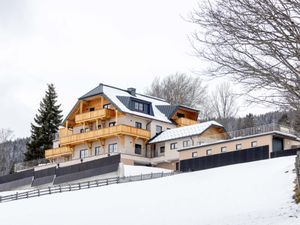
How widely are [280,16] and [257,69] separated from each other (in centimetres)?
158

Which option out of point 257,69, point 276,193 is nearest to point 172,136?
point 276,193

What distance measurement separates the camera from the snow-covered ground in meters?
22.8

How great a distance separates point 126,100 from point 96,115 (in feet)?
11.2

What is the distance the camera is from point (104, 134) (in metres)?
57.7

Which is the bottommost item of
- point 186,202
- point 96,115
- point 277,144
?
point 186,202

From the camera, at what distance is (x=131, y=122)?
59000mm

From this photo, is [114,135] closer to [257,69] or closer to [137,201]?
[137,201]

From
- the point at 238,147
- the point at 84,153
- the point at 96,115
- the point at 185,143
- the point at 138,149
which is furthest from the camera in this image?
the point at 84,153

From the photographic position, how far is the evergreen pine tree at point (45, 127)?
7162 centimetres

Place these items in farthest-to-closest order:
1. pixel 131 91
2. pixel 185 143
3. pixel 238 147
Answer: pixel 131 91 < pixel 185 143 < pixel 238 147

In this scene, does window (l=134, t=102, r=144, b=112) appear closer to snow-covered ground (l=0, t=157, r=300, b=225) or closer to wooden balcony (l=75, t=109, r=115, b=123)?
wooden balcony (l=75, t=109, r=115, b=123)

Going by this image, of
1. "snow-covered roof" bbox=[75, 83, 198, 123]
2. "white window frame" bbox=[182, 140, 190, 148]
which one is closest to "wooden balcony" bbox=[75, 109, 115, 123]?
"snow-covered roof" bbox=[75, 83, 198, 123]

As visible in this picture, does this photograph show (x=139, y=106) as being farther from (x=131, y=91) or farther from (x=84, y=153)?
(x=84, y=153)

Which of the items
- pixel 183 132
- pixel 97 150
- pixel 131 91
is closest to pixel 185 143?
pixel 183 132
